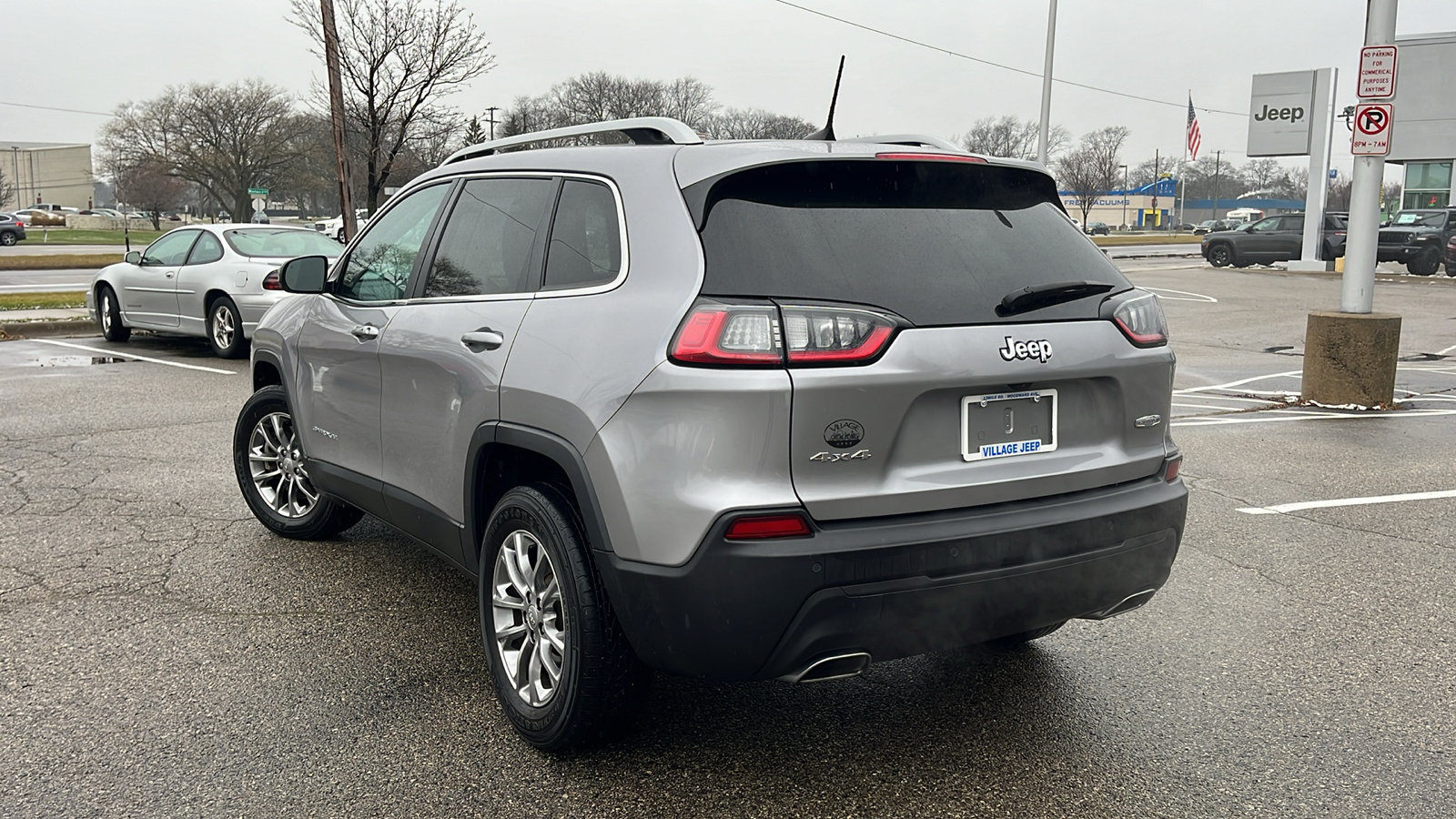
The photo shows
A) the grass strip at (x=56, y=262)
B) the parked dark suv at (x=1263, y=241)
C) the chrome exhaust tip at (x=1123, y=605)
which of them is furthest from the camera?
the parked dark suv at (x=1263, y=241)

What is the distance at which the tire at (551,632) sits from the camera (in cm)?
304

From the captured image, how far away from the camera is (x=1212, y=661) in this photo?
13.3 feet

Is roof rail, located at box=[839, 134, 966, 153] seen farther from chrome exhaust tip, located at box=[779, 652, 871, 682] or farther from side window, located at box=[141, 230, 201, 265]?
side window, located at box=[141, 230, 201, 265]

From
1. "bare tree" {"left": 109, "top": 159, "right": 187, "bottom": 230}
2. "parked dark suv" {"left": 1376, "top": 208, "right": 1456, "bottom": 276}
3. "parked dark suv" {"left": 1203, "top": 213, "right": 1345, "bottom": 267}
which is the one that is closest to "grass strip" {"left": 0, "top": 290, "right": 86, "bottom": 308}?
"parked dark suv" {"left": 1203, "top": 213, "right": 1345, "bottom": 267}

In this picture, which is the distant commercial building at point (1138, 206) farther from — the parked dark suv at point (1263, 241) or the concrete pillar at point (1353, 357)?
the concrete pillar at point (1353, 357)

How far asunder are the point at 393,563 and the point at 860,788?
2.80 meters

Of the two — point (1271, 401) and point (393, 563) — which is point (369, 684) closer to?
point (393, 563)

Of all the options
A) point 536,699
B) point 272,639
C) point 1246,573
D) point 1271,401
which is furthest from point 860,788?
point 1271,401

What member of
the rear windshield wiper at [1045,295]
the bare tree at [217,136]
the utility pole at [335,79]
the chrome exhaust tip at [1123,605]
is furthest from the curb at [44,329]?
the bare tree at [217,136]

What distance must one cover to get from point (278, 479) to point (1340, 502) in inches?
225

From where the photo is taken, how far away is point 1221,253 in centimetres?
3653

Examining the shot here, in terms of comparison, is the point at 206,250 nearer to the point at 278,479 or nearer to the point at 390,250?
the point at 278,479

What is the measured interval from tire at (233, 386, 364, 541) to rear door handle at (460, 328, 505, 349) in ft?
6.48

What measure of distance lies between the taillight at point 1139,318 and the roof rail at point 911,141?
65cm
